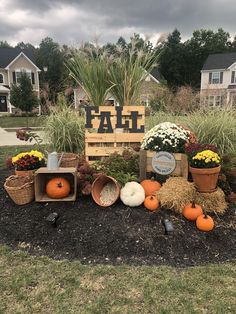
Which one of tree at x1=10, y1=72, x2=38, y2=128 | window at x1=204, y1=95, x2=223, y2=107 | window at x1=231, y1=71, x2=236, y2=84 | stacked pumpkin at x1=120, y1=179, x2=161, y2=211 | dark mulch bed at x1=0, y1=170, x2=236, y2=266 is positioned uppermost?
window at x1=231, y1=71, x2=236, y2=84

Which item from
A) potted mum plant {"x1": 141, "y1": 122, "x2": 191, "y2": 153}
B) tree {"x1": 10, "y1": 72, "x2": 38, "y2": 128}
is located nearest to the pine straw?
potted mum plant {"x1": 141, "y1": 122, "x2": 191, "y2": 153}

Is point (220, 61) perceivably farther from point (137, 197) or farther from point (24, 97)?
point (137, 197)

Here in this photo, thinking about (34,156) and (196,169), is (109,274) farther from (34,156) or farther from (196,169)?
(34,156)

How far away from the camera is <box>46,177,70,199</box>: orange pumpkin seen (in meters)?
3.25

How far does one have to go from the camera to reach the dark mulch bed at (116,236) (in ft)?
7.97

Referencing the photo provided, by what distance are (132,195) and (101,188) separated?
18.6 inches

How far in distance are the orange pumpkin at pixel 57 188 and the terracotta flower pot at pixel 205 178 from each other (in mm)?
1425

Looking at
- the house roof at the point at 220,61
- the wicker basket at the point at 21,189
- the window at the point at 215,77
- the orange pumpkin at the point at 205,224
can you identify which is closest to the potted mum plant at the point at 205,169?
the orange pumpkin at the point at 205,224

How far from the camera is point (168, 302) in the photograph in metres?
1.90

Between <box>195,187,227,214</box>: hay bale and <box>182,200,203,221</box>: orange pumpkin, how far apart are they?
265 mm

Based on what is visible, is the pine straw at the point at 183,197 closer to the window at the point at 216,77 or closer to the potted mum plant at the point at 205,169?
the potted mum plant at the point at 205,169

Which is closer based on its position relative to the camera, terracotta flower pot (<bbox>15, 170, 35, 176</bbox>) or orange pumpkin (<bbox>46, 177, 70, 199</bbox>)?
orange pumpkin (<bbox>46, 177, 70, 199</bbox>)

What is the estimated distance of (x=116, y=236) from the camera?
8.59 ft

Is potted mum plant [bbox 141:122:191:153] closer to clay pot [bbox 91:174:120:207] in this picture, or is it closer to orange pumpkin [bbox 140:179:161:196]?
orange pumpkin [bbox 140:179:161:196]
